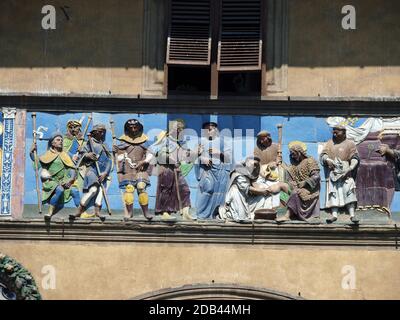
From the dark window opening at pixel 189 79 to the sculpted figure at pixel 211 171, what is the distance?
0.63 m

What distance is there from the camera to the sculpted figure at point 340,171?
2053 centimetres

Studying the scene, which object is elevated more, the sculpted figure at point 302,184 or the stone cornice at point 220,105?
the stone cornice at point 220,105

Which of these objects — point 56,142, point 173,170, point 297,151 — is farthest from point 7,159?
point 297,151

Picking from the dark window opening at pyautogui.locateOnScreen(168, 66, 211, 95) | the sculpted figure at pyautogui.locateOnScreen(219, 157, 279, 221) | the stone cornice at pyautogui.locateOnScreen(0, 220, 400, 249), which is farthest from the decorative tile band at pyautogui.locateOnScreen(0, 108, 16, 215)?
the sculpted figure at pyautogui.locateOnScreen(219, 157, 279, 221)

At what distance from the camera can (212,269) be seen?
20391 mm

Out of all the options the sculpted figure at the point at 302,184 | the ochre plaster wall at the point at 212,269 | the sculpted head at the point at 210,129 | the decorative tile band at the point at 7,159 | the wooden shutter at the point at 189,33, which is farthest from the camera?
the wooden shutter at the point at 189,33

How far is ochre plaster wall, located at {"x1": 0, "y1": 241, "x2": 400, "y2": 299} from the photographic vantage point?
2031cm

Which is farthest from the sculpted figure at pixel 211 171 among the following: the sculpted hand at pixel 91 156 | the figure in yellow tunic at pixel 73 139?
the figure in yellow tunic at pixel 73 139

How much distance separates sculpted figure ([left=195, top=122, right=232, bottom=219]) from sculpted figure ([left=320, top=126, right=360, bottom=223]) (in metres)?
1.14

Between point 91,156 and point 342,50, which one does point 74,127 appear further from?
point 342,50

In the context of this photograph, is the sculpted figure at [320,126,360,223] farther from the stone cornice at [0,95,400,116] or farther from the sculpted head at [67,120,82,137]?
the sculpted head at [67,120,82,137]

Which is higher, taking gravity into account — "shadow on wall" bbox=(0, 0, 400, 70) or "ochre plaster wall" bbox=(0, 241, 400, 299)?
"shadow on wall" bbox=(0, 0, 400, 70)

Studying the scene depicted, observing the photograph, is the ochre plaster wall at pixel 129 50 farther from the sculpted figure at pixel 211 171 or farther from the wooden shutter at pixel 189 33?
the sculpted figure at pixel 211 171

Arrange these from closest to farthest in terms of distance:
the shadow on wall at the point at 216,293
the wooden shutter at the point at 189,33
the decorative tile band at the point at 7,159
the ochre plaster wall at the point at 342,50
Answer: the shadow on wall at the point at 216,293 → the decorative tile band at the point at 7,159 → the ochre plaster wall at the point at 342,50 → the wooden shutter at the point at 189,33
